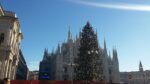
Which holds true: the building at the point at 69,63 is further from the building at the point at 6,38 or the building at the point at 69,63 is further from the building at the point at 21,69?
the building at the point at 6,38

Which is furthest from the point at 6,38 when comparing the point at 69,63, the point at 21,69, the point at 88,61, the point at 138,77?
the point at 138,77

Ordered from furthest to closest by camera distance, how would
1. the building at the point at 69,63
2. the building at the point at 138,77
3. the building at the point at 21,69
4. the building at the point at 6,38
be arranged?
1. the building at the point at 138,77
2. the building at the point at 69,63
3. the building at the point at 21,69
4. the building at the point at 6,38

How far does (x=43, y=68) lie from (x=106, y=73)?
30.7 metres

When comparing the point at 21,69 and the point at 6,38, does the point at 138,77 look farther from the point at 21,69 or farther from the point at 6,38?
the point at 6,38

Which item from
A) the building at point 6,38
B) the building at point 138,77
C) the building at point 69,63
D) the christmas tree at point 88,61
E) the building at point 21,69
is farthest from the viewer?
the building at point 138,77

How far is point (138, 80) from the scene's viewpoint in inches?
5453

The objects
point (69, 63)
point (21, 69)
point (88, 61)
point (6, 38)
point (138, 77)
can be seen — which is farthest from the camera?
point (138, 77)

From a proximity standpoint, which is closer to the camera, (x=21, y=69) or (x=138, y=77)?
(x=21, y=69)

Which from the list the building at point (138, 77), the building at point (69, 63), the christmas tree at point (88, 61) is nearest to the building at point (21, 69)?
the building at point (69, 63)

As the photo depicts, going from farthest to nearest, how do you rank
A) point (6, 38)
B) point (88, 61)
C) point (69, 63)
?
point (69, 63)
point (88, 61)
point (6, 38)

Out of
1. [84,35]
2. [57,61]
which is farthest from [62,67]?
[84,35]

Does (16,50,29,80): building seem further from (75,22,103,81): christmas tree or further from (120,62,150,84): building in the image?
(120,62,150,84): building

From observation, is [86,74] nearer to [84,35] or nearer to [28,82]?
[84,35]

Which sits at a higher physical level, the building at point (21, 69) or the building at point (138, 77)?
the building at point (21, 69)
